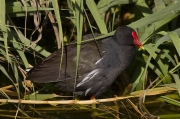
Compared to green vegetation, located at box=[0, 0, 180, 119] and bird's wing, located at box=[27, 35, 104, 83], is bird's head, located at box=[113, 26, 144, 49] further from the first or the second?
bird's wing, located at box=[27, 35, 104, 83]

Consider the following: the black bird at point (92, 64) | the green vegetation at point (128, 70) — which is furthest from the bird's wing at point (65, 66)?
the green vegetation at point (128, 70)

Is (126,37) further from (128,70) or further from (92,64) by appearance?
(128,70)

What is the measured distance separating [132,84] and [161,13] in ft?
2.47

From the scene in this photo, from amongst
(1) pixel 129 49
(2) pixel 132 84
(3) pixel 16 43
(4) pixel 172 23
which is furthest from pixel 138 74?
(3) pixel 16 43

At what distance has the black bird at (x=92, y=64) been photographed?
3387 mm

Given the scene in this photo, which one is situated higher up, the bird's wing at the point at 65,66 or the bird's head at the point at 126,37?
the bird's head at the point at 126,37

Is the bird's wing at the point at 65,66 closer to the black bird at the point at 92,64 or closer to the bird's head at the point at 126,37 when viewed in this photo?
the black bird at the point at 92,64

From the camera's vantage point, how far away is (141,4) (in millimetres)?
3688

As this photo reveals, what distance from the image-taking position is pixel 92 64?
3.39 metres

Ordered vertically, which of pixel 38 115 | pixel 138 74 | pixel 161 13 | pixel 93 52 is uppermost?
pixel 161 13

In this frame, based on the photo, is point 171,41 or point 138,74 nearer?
point 171,41

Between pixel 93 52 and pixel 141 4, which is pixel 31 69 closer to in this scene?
pixel 93 52

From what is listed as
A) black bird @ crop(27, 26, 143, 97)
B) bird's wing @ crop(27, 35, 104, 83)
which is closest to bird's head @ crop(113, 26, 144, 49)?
black bird @ crop(27, 26, 143, 97)

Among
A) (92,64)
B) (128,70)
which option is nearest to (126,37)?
(92,64)
